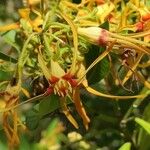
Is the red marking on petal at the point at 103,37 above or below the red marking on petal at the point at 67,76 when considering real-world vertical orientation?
above

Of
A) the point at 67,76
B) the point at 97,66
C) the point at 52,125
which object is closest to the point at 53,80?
the point at 67,76

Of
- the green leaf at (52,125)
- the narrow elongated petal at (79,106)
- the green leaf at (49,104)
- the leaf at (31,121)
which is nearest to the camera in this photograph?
the narrow elongated petal at (79,106)

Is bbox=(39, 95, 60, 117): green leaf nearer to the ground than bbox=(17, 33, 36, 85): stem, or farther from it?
nearer to the ground

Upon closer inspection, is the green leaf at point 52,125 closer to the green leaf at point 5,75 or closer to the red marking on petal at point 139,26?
the green leaf at point 5,75

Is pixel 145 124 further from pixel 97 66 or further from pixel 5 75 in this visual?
pixel 5 75

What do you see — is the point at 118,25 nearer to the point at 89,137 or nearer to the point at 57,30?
the point at 57,30

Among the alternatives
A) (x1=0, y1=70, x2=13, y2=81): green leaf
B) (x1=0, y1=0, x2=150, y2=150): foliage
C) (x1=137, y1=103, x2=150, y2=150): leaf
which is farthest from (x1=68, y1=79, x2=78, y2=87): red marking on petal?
(x1=137, y1=103, x2=150, y2=150): leaf

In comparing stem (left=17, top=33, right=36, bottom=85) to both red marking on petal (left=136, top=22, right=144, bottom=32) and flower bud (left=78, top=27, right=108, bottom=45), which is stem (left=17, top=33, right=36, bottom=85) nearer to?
flower bud (left=78, top=27, right=108, bottom=45)

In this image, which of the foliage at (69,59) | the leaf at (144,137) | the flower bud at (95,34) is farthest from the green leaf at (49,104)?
the leaf at (144,137)

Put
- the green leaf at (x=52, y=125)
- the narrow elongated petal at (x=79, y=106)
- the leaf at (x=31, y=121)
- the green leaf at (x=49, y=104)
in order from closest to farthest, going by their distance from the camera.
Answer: the narrow elongated petal at (x=79, y=106)
the green leaf at (x=49, y=104)
the leaf at (x=31, y=121)
the green leaf at (x=52, y=125)

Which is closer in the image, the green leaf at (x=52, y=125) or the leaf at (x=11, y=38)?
the leaf at (x=11, y=38)

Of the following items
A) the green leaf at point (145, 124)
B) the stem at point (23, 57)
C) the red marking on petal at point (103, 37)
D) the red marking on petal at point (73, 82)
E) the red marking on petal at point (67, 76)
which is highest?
the red marking on petal at point (103, 37)
